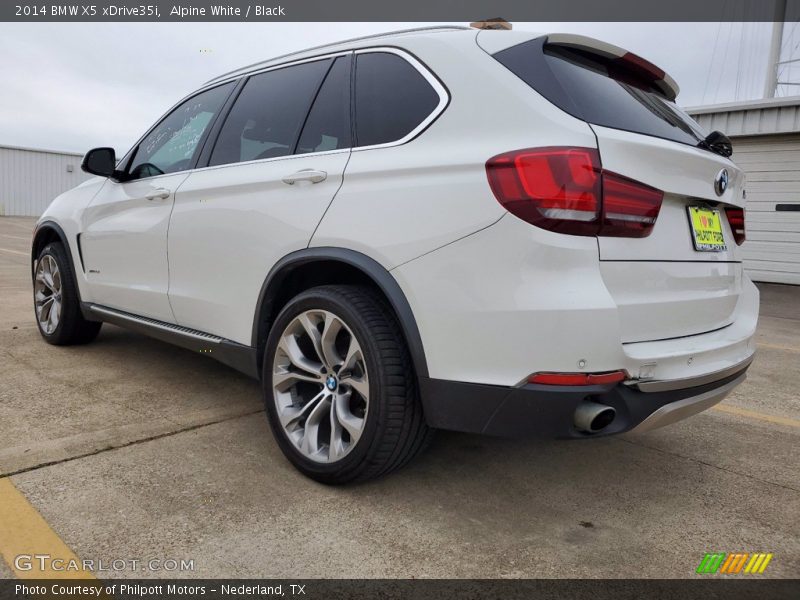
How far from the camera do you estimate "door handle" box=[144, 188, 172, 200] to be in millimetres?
3387

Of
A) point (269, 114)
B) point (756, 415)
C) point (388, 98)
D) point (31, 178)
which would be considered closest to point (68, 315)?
point (269, 114)

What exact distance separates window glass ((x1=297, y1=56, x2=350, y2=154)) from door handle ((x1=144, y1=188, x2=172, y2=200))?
3.43 feet

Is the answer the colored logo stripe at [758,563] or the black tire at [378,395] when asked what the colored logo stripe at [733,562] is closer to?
the colored logo stripe at [758,563]

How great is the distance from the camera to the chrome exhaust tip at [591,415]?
1.91 metres

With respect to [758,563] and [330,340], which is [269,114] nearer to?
[330,340]

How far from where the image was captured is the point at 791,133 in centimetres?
1120

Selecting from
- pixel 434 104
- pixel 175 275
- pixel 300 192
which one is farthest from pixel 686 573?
pixel 175 275

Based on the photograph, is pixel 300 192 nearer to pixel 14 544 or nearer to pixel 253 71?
pixel 253 71

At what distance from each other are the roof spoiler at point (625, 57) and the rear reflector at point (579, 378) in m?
1.23

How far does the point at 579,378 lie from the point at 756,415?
7.71ft

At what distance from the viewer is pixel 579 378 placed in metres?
1.89

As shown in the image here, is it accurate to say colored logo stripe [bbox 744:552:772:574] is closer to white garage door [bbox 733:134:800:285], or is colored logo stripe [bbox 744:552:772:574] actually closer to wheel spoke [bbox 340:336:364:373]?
wheel spoke [bbox 340:336:364:373]

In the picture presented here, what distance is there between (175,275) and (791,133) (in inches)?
467

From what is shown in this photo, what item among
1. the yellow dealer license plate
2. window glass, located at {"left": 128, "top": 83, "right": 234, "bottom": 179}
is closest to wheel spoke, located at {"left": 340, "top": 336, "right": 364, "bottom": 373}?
the yellow dealer license plate
